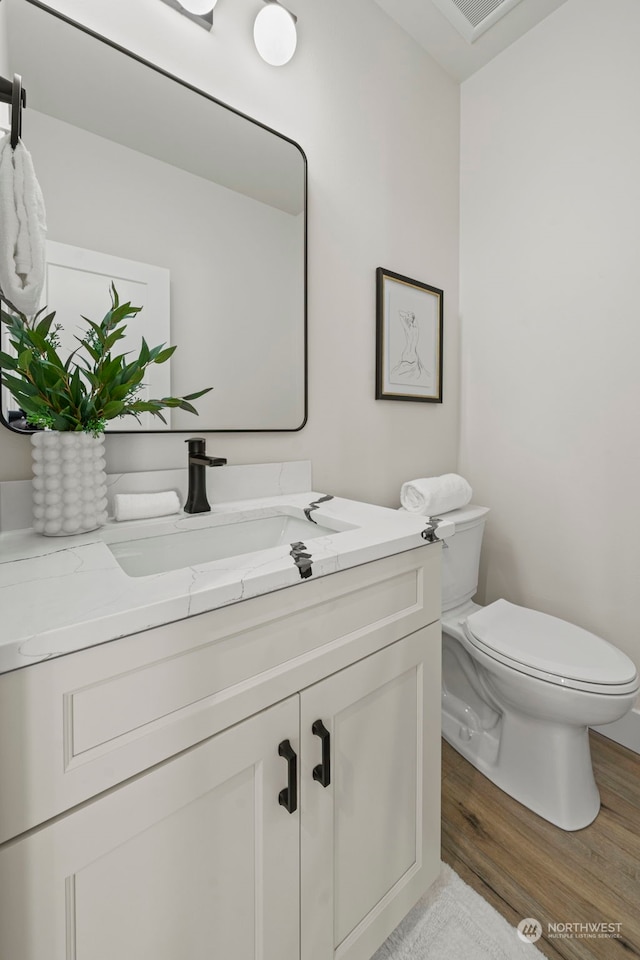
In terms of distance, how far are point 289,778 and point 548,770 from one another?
1.00m

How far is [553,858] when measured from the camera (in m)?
1.13

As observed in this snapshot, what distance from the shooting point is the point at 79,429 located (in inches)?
34.0

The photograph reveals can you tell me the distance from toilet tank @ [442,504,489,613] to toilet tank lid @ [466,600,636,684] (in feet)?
0.37

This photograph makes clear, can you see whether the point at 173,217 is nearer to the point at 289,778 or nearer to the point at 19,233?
the point at 19,233

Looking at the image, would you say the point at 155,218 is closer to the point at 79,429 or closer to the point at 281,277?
the point at 281,277

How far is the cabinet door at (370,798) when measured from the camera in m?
0.73

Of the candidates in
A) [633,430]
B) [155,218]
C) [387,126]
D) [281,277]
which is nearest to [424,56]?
[387,126]

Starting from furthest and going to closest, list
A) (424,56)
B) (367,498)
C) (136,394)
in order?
(424,56) < (367,498) < (136,394)

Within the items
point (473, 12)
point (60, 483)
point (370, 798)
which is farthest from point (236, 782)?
point (473, 12)

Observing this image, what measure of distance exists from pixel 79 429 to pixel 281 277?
0.76 metres

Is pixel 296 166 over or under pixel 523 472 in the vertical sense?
over

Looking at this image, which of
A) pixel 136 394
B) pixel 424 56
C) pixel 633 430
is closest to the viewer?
pixel 136 394

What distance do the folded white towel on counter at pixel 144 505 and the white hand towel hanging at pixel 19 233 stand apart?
1.33 ft
